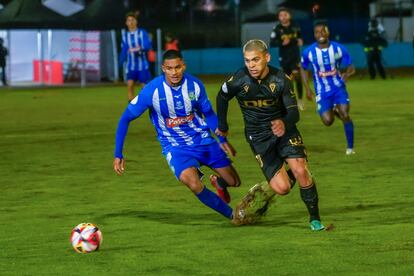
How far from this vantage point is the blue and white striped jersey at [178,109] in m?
11.2

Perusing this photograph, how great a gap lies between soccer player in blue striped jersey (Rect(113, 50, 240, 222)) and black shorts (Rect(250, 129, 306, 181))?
378mm

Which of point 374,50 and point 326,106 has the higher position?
A: point 374,50

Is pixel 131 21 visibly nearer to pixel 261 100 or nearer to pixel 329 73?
pixel 329 73

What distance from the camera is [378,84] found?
38.2 meters

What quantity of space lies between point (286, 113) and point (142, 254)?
6.85 ft

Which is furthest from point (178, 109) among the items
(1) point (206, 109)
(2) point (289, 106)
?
(2) point (289, 106)

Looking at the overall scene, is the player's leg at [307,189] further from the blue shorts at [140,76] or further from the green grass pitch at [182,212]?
the blue shorts at [140,76]

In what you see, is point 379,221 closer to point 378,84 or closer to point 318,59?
point 318,59

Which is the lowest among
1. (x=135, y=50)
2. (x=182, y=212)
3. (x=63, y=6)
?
Answer: (x=182, y=212)

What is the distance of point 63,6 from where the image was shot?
1617 inches

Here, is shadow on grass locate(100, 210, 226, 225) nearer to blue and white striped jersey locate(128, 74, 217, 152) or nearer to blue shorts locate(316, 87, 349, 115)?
blue and white striped jersey locate(128, 74, 217, 152)

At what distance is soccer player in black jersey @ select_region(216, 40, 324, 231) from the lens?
10.3 meters

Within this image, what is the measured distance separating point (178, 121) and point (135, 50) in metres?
17.3

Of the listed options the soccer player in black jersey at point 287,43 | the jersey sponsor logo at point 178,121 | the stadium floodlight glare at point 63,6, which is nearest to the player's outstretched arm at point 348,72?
the jersey sponsor logo at point 178,121
